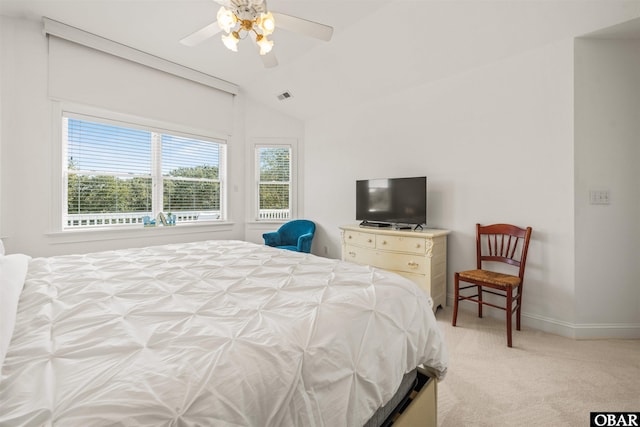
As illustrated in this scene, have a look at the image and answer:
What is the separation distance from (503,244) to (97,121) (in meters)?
4.59

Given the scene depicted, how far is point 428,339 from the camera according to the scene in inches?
50.4

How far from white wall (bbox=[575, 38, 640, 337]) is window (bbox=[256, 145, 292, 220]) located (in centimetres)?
360

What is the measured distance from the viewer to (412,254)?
9.68 ft

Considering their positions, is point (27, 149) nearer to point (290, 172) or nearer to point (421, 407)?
point (290, 172)

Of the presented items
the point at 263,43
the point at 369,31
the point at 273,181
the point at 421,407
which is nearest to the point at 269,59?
the point at 263,43

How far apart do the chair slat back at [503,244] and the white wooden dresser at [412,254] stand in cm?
35

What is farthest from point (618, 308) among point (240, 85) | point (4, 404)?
point (240, 85)

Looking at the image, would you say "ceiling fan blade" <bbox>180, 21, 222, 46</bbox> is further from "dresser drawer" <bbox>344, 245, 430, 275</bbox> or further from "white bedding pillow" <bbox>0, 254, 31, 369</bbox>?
"dresser drawer" <bbox>344, 245, 430, 275</bbox>

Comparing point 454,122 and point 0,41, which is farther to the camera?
point 454,122

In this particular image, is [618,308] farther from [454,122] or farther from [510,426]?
[454,122]

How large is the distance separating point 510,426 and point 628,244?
2054 millimetres

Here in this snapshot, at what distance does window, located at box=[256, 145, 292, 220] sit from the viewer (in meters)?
4.73

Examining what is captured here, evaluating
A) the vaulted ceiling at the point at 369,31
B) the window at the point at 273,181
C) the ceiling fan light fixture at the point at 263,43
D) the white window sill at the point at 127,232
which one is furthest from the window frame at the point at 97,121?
the ceiling fan light fixture at the point at 263,43

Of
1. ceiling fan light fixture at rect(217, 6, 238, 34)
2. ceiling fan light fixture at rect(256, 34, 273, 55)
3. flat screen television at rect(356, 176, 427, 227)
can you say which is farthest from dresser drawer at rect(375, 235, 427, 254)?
ceiling fan light fixture at rect(217, 6, 238, 34)
